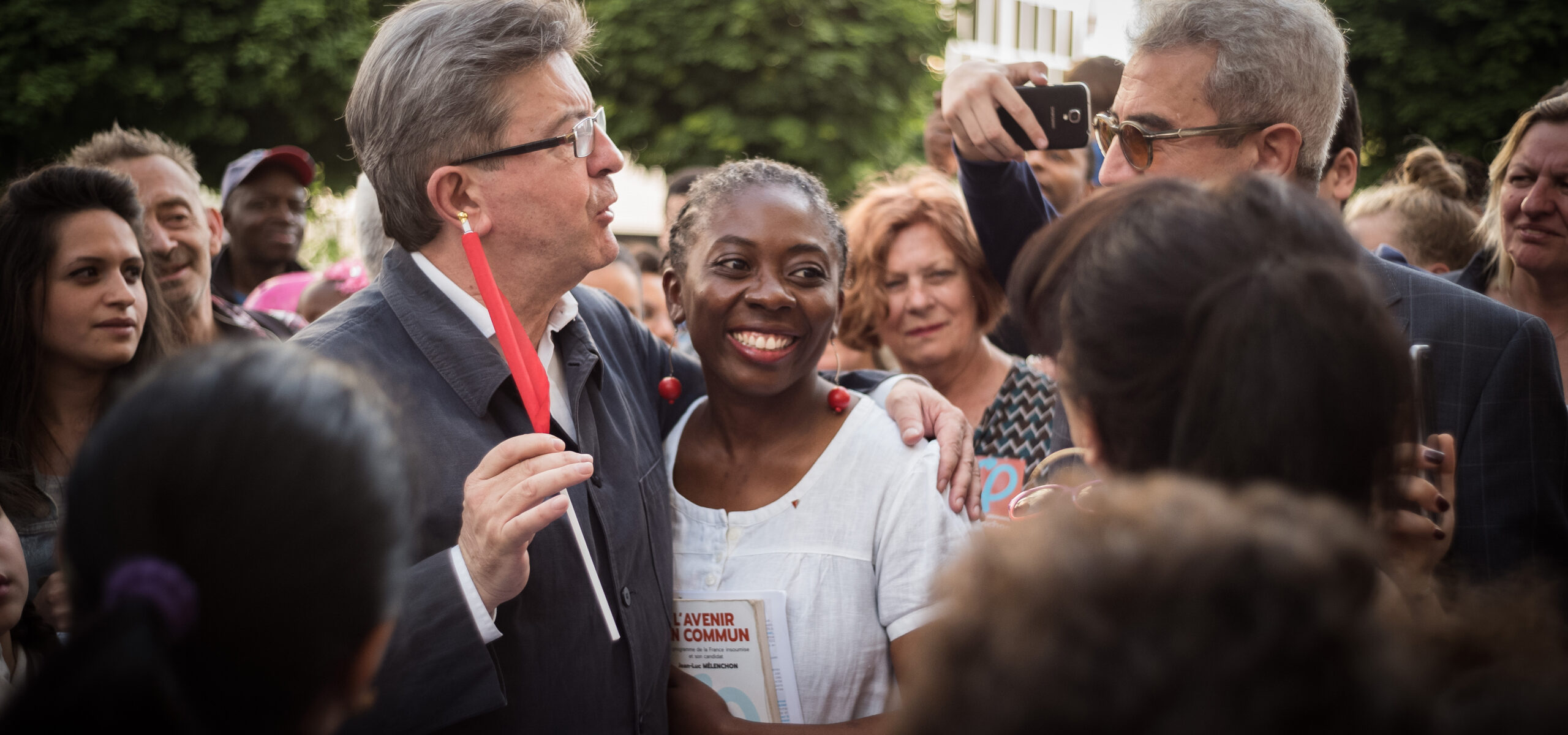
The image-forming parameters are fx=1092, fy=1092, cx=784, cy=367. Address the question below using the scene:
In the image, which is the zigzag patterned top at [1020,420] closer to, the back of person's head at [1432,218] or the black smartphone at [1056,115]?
the black smartphone at [1056,115]

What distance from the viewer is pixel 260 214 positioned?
6.28 m

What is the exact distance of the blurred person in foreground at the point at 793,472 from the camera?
228 cm

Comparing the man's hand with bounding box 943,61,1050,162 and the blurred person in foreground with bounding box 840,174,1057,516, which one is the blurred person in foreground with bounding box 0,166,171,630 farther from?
the man's hand with bounding box 943,61,1050,162

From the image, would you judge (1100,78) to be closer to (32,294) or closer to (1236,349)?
(1236,349)

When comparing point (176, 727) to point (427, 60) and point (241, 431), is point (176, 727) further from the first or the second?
point (427, 60)

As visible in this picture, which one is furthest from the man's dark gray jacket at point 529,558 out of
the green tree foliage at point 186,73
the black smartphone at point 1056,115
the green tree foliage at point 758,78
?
the green tree foliage at point 758,78

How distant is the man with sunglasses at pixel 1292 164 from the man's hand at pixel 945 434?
0.26m

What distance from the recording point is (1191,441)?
1.20m

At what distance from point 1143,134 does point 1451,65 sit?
15.6 meters

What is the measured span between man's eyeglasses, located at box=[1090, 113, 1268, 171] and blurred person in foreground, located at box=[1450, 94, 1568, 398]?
1811 millimetres

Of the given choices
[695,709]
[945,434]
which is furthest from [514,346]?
[945,434]

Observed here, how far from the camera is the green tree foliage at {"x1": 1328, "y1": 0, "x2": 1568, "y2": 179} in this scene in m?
14.5

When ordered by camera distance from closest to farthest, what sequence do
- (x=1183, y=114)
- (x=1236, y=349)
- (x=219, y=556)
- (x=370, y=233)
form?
(x=219, y=556) < (x=1236, y=349) < (x=1183, y=114) < (x=370, y=233)

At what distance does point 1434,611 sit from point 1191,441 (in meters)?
0.30
